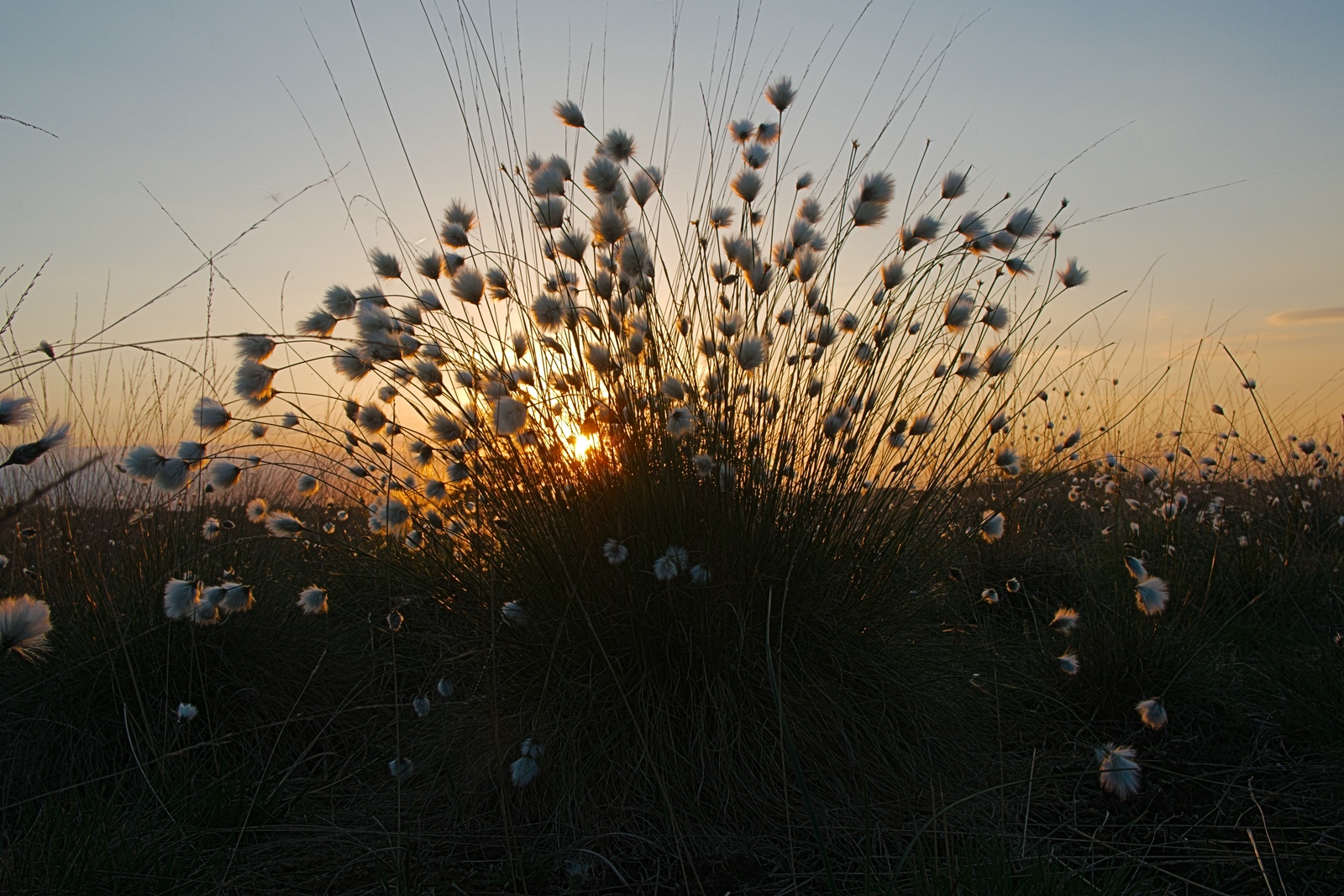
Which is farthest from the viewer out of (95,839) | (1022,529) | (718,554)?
(1022,529)

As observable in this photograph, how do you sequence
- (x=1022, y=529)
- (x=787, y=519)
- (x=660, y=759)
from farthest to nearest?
(x=1022, y=529), (x=787, y=519), (x=660, y=759)

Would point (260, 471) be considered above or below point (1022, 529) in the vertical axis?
above

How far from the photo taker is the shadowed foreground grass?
5.36 feet

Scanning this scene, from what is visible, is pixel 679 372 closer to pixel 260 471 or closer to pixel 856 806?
pixel 856 806

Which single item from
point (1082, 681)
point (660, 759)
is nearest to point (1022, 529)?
point (1082, 681)

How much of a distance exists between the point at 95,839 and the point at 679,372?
171 cm

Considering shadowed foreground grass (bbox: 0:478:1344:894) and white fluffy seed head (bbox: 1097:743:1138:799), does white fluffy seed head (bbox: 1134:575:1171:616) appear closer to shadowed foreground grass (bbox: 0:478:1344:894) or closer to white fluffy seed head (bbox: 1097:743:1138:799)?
shadowed foreground grass (bbox: 0:478:1344:894)

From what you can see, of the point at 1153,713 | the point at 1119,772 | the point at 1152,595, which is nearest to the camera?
the point at 1119,772

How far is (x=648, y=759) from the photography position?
1.85 metres

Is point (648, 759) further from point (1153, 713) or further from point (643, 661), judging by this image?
point (1153, 713)

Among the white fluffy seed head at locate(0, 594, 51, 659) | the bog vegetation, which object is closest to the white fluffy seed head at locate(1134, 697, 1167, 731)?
the bog vegetation

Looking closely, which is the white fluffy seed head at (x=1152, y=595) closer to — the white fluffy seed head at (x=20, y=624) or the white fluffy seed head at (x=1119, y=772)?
the white fluffy seed head at (x=1119, y=772)

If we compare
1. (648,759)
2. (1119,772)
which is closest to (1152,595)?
(1119,772)

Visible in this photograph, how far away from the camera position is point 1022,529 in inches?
181
